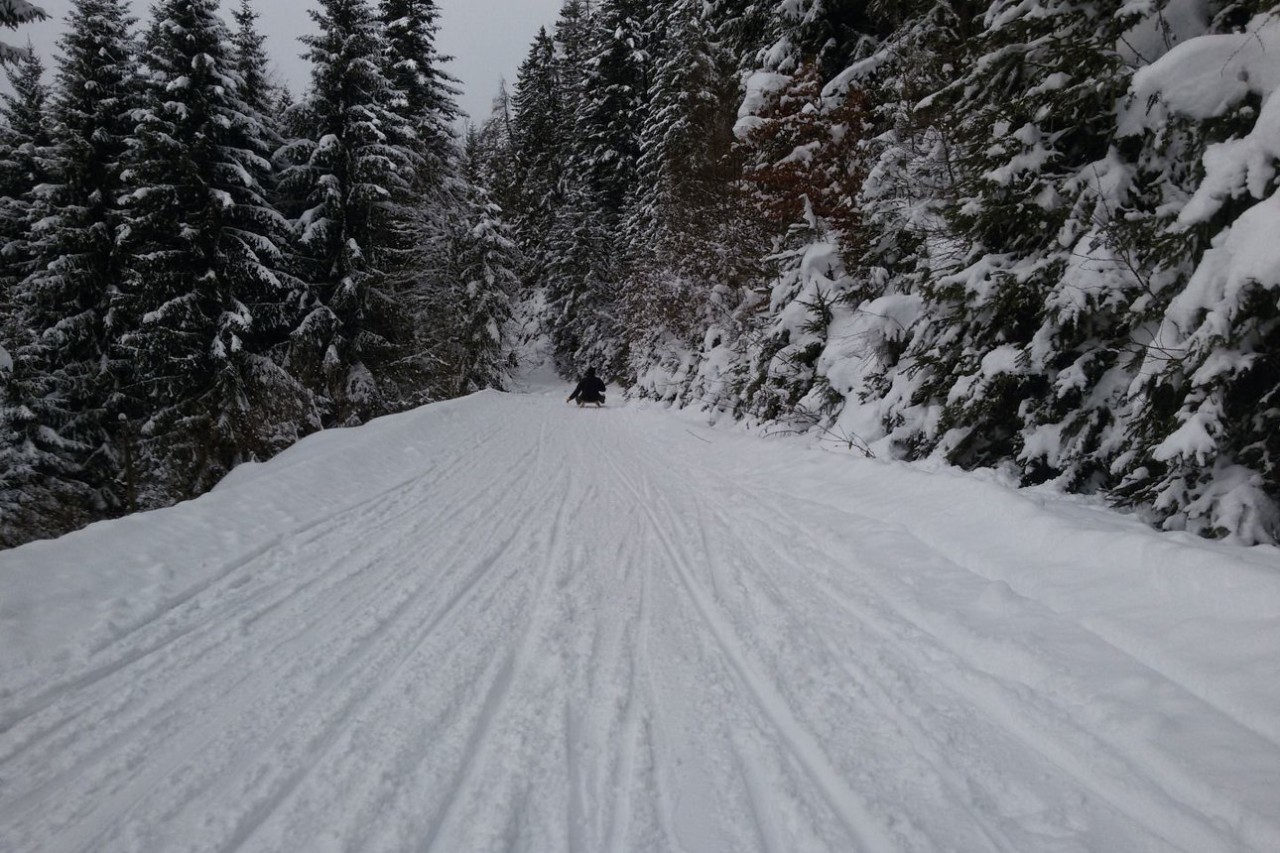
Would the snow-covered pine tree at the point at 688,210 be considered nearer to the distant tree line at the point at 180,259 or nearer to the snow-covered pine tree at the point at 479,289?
the snow-covered pine tree at the point at 479,289

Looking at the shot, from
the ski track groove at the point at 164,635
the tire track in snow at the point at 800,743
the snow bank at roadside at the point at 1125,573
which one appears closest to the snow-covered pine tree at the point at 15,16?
the ski track groove at the point at 164,635

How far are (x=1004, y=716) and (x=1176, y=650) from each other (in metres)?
0.84

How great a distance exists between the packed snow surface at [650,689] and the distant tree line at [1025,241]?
2.68 feet

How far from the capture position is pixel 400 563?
14.3 feet

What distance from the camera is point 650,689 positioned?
2.68 m

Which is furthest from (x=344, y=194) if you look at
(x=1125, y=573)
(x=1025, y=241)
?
(x=1125, y=573)

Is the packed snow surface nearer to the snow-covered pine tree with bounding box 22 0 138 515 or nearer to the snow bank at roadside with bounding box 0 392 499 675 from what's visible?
the snow bank at roadside with bounding box 0 392 499 675

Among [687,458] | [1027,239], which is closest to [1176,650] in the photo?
[1027,239]

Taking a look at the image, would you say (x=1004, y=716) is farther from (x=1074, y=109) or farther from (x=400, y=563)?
(x=1074, y=109)

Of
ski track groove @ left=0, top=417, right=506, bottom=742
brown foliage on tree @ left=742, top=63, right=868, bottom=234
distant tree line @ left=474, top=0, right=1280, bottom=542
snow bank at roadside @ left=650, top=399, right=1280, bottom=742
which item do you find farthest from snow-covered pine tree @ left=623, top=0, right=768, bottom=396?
ski track groove @ left=0, top=417, right=506, bottom=742

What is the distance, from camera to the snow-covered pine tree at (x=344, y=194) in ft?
51.3

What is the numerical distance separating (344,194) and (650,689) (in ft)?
58.0

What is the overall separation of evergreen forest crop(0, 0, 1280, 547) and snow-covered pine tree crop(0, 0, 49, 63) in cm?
4

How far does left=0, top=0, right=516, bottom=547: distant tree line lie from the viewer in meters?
13.0
